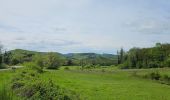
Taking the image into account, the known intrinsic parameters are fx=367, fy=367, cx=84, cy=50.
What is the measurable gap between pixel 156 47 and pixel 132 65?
9.11 m

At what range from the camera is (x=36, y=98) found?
2119cm

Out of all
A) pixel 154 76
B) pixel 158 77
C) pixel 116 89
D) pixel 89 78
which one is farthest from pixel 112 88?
pixel 154 76

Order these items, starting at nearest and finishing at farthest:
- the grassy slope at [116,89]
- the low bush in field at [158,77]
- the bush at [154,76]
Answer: the grassy slope at [116,89] → the low bush in field at [158,77] → the bush at [154,76]

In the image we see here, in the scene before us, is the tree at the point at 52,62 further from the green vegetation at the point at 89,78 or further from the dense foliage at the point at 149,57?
the dense foliage at the point at 149,57

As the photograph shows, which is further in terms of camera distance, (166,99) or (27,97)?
(166,99)

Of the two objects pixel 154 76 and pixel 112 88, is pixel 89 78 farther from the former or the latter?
pixel 112 88

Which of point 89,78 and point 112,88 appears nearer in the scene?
point 112,88

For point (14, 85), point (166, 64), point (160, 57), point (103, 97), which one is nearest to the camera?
point (14, 85)

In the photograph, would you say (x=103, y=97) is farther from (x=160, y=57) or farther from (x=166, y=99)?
(x=160, y=57)

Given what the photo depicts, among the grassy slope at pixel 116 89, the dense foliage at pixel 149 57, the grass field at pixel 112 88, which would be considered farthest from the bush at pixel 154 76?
the dense foliage at pixel 149 57

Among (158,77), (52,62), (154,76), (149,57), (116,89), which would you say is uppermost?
(149,57)

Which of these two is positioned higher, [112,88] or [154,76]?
[154,76]

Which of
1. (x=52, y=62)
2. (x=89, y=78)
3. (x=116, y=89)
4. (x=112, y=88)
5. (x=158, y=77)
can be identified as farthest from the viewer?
(x=52, y=62)

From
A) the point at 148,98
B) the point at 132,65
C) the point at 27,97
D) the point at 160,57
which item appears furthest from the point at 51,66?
the point at 27,97
